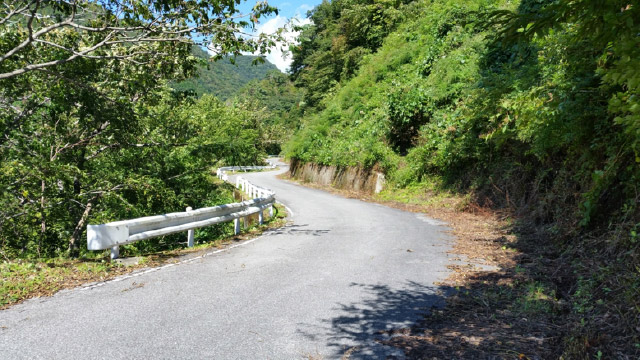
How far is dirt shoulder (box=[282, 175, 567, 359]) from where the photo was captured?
3.98 m

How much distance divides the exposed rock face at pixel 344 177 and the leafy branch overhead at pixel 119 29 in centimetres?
1422

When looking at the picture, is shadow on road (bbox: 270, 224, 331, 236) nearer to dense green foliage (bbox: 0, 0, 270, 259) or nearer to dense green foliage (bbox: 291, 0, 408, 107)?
dense green foliage (bbox: 0, 0, 270, 259)

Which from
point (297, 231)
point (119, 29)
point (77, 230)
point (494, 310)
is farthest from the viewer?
point (297, 231)

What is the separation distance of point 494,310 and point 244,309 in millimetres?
3108

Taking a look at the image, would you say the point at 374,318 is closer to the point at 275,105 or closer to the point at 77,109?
the point at 77,109

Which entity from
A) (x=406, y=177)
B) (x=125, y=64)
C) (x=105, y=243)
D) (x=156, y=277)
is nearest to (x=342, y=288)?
(x=156, y=277)

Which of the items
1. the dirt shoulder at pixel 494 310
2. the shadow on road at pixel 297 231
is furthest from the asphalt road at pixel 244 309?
the shadow on road at pixel 297 231

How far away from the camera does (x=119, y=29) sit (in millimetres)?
7648

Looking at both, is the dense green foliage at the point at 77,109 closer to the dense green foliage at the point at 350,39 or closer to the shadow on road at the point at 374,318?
the shadow on road at the point at 374,318

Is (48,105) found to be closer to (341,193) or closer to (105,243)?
(105,243)

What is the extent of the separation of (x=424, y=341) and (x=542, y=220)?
280 inches

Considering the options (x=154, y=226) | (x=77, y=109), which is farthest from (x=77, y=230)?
(x=154, y=226)

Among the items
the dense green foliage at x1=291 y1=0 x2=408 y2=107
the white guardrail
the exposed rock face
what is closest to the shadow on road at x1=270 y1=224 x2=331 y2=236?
the white guardrail

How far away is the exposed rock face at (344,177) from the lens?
22.4m
